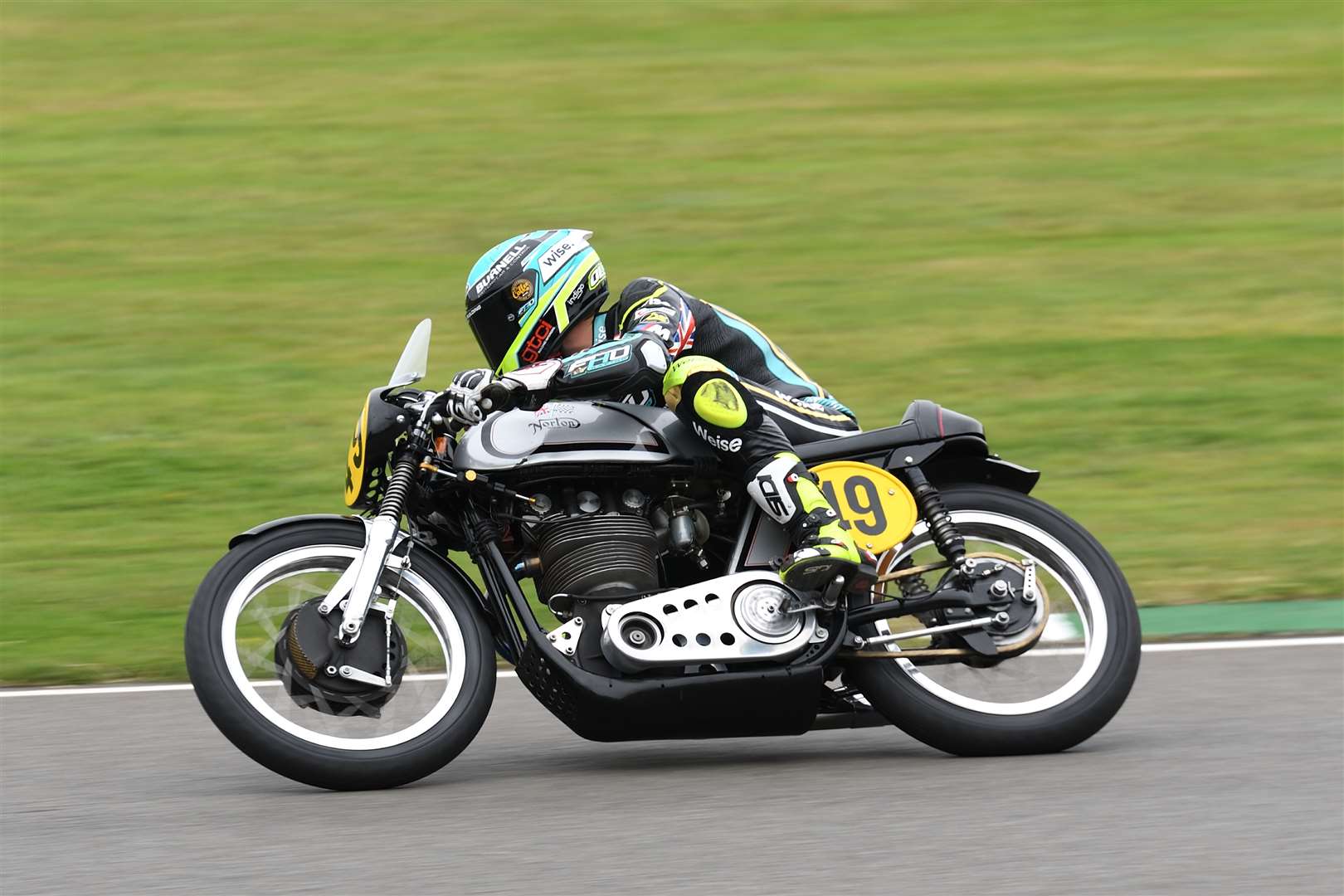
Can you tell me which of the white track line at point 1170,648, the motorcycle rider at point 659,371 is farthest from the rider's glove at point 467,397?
the white track line at point 1170,648

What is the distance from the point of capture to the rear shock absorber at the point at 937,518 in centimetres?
574

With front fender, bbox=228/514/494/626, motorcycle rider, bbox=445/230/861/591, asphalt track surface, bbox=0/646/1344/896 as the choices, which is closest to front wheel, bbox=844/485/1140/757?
asphalt track surface, bbox=0/646/1344/896

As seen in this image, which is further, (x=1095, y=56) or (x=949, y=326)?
(x=1095, y=56)

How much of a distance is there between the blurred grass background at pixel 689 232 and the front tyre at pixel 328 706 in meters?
1.78

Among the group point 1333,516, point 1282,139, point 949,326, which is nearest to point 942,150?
point 1282,139

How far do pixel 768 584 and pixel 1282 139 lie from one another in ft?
41.3

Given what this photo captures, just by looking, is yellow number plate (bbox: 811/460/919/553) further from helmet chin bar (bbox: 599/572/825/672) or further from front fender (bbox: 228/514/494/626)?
front fender (bbox: 228/514/494/626)

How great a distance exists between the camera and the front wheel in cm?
561

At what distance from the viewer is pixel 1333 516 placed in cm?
905

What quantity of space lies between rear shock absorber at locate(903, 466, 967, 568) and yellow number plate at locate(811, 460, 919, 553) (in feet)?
0.10

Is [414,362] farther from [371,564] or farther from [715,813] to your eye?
[715,813]

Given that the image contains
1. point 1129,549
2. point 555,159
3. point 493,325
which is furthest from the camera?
point 555,159

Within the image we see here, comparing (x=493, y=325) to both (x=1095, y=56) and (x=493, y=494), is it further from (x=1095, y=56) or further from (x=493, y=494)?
(x=1095, y=56)

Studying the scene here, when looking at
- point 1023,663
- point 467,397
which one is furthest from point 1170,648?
point 467,397
